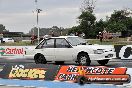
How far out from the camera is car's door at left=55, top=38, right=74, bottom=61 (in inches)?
797

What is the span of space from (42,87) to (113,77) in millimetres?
2167

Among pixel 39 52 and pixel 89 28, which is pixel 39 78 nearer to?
pixel 39 52

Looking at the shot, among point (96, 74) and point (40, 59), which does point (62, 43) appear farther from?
point (96, 74)

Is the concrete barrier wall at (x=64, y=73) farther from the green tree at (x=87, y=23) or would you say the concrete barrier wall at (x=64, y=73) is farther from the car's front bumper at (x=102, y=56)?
the green tree at (x=87, y=23)

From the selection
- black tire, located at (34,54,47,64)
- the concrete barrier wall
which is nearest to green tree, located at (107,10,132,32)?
black tire, located at (34,54,47,64)

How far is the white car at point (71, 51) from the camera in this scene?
765 inches

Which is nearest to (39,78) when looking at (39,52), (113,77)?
(113,77)

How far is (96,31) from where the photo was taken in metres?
60.1

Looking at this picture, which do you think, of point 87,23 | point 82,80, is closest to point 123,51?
point 82,80

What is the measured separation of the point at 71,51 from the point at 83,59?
2.55 ft

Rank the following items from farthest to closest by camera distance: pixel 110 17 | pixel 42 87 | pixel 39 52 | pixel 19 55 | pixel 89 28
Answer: pixel 110 17 < pixel 89 28 < pixel 19 55 < pixel 39 52 < pixel 42 87

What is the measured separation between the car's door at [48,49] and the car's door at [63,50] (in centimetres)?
24

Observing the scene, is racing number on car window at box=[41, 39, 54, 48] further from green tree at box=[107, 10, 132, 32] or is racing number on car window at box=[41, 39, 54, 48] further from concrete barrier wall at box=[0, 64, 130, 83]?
green tree at box=[107, 10, 132, 32]

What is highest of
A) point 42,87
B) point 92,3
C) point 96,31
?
point 92,3
